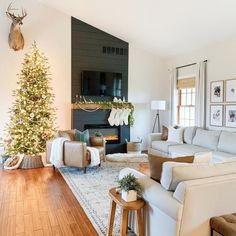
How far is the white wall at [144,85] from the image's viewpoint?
767cm

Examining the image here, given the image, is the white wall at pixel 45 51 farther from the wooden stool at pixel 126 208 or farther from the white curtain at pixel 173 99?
the wooden stool at pixel 126 208

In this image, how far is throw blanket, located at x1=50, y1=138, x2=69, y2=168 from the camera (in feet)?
17.3

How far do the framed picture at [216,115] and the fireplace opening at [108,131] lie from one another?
8.66ft

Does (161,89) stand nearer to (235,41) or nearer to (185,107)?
(185,107)

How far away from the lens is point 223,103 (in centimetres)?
564

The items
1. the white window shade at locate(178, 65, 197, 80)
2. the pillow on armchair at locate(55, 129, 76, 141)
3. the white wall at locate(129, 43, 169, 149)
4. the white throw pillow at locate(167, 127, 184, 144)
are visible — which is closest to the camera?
the pillow on armchair at locate(55, 129, 76, 141)

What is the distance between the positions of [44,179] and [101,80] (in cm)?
326

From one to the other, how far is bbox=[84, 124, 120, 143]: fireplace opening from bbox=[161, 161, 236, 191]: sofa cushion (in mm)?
4950

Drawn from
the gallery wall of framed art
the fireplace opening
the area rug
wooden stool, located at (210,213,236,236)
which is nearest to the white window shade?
the gallery wall of framed art

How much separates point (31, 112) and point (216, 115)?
4234 mm

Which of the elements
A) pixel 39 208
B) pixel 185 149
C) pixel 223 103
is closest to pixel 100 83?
pixel 185 149

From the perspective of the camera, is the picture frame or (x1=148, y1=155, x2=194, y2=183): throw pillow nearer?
(x1=148, y1=155, x2=194, y2=183): throw pillow

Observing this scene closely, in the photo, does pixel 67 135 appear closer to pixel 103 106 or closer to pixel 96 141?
pixel 96 141

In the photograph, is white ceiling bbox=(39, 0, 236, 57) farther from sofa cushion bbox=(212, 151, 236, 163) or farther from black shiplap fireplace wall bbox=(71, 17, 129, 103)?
sofa cushion bbox=(212, 151, 236, 163)
